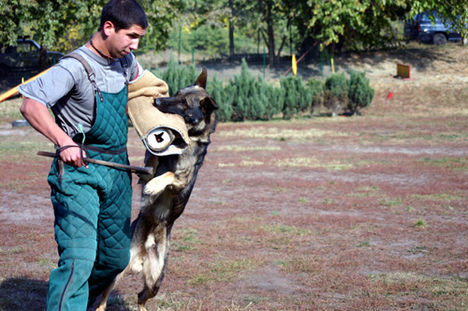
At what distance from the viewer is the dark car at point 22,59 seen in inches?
1166

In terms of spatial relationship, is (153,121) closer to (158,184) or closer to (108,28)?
(158,184)

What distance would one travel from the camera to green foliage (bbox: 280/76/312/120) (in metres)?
23.8

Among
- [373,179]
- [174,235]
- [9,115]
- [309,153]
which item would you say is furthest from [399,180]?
[9,115]

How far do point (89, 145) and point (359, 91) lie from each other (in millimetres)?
21421

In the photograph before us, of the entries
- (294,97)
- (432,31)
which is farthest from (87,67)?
(432,31)

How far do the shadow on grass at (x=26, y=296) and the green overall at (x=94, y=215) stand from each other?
1.13 meters

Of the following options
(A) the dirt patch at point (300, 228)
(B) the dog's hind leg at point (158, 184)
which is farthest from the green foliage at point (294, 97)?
(B) the dog's hind leg at point (158, 184)

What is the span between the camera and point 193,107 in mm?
3922

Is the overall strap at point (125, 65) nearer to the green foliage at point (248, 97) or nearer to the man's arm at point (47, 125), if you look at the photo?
the man's arm at point (47, 125)

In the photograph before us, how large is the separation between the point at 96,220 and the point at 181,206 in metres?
0.76

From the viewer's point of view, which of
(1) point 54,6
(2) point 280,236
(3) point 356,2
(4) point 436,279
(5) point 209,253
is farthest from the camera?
(3) point 356,2

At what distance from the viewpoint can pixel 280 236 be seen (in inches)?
300

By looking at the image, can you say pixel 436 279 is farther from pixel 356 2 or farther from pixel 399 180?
pixel 356 2

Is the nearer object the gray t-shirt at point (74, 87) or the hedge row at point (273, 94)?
the gray t-shirt at point (74, 87)
